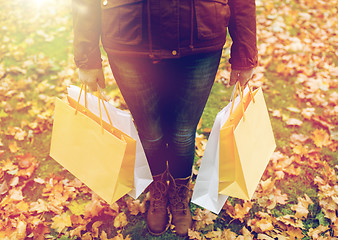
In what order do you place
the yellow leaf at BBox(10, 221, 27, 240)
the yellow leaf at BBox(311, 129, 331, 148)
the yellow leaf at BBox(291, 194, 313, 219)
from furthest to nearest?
the yellow leaf at BBox(311, 129, 331, 148), the yellow leaf at BBox(291, 194, 313, 219), the yellow leaf at BBox(10, 221, 27, 240)

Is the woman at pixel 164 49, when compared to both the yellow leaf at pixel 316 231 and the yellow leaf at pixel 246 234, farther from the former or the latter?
the yellow leaf at pixel 316 231

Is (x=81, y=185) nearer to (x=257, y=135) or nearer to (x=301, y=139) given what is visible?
(x=257, y=135)

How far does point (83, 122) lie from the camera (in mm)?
1266

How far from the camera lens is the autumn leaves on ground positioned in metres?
1.77

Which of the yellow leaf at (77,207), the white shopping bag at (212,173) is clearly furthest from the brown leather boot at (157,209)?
the yellow leaf at (77,207)

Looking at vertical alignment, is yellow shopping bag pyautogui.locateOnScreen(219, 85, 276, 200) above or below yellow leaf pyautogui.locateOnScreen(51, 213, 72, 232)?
above

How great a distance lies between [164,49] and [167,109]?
0.41m

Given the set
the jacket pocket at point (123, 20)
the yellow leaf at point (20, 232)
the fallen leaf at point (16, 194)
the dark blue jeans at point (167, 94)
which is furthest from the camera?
the fallen leaf at point (16, 194)

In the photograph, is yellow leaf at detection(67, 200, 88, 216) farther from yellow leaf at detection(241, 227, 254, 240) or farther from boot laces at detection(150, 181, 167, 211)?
yellow leaf at detection(241, 227, 254, 240)

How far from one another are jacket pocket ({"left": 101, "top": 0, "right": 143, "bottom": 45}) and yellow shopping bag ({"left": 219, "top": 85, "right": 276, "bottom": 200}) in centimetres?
57

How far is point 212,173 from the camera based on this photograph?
1.36 metres

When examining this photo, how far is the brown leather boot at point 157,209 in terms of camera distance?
1738 millimetres

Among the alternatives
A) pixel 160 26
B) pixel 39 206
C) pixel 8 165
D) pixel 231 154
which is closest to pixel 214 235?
pixel 231 154

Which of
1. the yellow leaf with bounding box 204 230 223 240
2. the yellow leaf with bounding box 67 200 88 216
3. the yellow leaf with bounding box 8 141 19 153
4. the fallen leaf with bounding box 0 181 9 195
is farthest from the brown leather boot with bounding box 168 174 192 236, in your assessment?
the yellow leaf with bounding box 8 141 19 153
